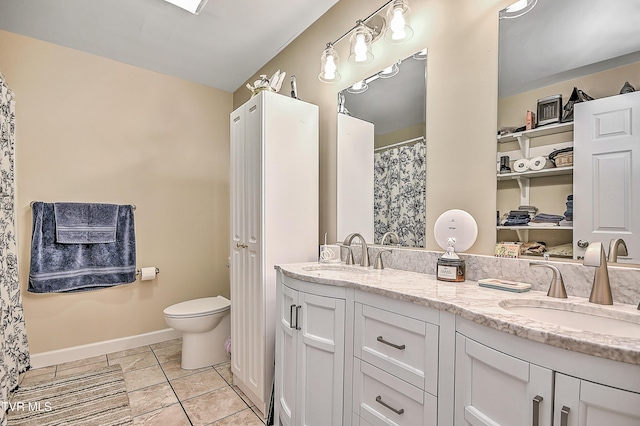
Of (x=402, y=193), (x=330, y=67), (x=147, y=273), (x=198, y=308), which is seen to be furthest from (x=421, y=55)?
(x=147, y=273)

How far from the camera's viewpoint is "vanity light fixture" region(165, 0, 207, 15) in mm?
1984

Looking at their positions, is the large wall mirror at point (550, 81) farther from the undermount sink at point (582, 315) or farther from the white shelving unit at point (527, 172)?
the undermount sink at point (582, 315)

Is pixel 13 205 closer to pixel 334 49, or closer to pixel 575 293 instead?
pixel 334 49

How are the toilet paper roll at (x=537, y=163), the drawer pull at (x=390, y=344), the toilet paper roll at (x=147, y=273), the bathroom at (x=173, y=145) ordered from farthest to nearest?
1. the toilet paper roll at (x=147, y=273)
2. the bathroom at (x=173, y=145)
3. the toilet paper roll at (x=537, y=163)
4. the drawer pull at (x=390, y=344)

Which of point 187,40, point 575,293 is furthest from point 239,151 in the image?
point 575,293

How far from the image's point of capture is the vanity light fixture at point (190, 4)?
1984 millimetres

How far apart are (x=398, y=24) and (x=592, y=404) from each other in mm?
1684

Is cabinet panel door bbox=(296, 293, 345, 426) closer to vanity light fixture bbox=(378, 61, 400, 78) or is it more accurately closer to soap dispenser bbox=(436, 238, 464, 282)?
soap dispenser bbox=(436, 238, 464, 282)

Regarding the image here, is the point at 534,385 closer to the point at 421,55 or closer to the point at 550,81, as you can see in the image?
the point at 550,81

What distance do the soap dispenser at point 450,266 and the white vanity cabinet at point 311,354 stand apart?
1.43 ft

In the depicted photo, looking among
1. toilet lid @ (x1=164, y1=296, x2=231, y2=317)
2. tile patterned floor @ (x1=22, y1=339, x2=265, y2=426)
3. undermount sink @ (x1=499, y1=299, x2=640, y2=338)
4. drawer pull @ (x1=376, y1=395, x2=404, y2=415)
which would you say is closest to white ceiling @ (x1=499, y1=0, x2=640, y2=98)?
undermount sink @ (x1=499, y1=299, x2=640, y2=338)

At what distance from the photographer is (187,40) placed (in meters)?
2.49

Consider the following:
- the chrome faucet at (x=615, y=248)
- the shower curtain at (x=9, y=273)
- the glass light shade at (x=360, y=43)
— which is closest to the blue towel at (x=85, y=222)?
the shower curtain at (x=9, y=273)

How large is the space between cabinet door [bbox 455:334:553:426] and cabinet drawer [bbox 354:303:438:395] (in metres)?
0.09
